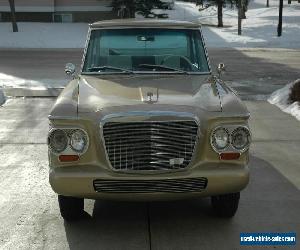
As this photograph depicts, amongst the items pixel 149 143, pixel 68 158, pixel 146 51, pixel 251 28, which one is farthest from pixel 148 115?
pixel 251 28

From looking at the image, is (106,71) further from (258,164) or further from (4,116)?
(4,116)

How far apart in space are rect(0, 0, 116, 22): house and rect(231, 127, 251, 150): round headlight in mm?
34394

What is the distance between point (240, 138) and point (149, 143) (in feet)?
2.80

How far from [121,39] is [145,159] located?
2128 mm

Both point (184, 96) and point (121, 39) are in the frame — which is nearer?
point (184, 96)

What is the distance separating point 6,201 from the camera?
19.1 feet

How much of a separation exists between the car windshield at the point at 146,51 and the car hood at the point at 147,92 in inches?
9.2

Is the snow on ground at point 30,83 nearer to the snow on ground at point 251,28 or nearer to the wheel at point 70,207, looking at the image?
the wheel at point 70,207

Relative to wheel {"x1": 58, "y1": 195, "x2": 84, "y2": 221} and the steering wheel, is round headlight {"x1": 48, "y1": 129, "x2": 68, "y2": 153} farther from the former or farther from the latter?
the steering wheel

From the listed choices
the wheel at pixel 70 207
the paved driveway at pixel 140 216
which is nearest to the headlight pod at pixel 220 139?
the paved driveway at pixel 140 216

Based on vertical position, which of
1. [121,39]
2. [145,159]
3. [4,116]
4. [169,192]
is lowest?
[4,116]

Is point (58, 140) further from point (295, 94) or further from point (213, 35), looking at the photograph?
point (213, 35)

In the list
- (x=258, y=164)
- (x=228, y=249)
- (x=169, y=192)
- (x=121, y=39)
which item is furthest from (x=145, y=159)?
(x=258, y=164)

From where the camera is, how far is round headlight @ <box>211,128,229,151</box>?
4.74 meters
